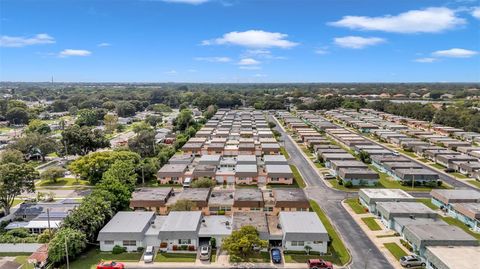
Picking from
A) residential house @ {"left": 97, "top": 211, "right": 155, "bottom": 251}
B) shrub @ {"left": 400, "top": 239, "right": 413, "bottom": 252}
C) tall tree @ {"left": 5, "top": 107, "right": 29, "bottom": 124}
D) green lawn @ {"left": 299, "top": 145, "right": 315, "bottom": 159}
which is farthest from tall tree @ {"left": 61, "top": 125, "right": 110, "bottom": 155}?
tall tree @ {"left": 5, "top": 107, "right": 29, "bottom": 124}

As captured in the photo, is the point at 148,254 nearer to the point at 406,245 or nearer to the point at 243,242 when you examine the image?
the point at 243,242

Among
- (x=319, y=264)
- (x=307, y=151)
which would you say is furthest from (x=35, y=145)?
(x=319, y=264)

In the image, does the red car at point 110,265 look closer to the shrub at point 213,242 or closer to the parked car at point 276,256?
the shrub at point 213,242

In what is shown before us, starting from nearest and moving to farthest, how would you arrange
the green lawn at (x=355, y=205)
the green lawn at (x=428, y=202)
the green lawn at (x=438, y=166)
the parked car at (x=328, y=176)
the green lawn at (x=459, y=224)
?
1. the green lawn at (x=459, y=224)
2. the green lawn at (x=355, y=205)
3. the green lawn at (x=428, y=202)
4. the parked car at (x=328, y=176)
5. the green lawn at (x=438, y=166)

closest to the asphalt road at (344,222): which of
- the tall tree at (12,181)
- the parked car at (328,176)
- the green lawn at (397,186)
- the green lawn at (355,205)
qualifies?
the parked car at (328,176)

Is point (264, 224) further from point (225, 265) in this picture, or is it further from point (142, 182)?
point (142, 182)

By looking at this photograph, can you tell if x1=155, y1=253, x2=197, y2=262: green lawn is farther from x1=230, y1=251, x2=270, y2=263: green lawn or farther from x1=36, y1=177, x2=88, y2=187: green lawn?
x1=36, y1=177, x2=88, y2=187: green lawn

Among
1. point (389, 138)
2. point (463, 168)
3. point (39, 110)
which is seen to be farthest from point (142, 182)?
point (39, 110)
